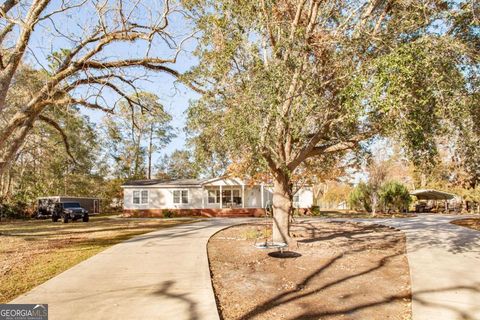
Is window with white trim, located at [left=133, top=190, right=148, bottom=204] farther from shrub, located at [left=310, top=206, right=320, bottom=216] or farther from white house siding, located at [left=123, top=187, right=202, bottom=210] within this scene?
shrub, located at [left=310, top=206, right=320, bottom=216]

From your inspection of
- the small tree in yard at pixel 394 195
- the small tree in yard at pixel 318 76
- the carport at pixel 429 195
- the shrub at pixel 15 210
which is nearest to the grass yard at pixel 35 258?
the small tree in yard at pixel 318 76

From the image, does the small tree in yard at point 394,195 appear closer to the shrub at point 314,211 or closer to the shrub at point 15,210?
the shrub at point 314,211

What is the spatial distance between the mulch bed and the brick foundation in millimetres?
18288

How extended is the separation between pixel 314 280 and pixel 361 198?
30809mm

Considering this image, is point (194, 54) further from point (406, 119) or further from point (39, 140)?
point (39, 140)

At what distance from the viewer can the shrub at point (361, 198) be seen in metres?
35.9

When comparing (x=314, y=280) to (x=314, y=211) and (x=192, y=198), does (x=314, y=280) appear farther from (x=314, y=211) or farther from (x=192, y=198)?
(x=192, y=198)

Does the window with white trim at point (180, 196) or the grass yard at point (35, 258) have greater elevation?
the window with white trim at point (180, 196)

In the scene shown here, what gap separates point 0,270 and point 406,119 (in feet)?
33.9

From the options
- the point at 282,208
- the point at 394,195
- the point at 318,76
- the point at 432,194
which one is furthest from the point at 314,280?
the point at 432,194

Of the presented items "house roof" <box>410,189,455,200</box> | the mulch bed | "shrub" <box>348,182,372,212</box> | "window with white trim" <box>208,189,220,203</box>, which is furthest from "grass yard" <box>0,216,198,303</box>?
"house roof" <box>410,189,455,200</box>

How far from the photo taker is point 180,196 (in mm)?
33656

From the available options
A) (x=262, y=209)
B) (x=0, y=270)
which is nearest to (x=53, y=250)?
(x=0, y=270)

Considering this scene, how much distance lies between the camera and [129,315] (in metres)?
5.23
